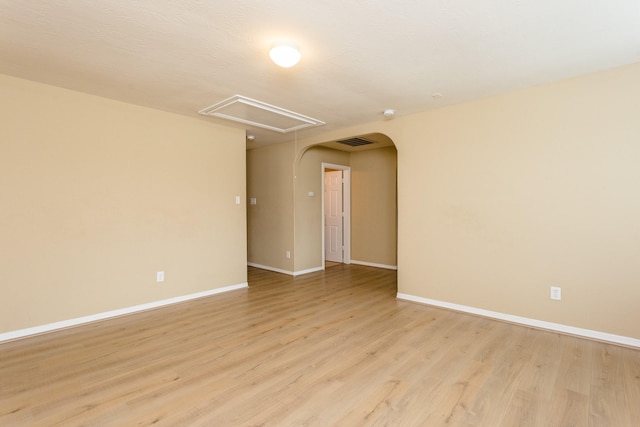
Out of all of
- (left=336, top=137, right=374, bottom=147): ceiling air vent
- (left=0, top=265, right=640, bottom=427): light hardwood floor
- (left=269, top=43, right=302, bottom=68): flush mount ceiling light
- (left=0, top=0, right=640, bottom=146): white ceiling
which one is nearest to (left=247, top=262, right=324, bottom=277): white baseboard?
(left=0, top=265, right=640, bottom=427): light hardwood floor

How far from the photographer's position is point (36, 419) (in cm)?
179

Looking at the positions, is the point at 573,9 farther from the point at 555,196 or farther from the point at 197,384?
the point at 197,384

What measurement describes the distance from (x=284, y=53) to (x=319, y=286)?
3.41 meters

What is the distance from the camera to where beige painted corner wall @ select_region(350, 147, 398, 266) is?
6129 mm

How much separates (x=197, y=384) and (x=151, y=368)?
490 mm

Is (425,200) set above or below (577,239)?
above

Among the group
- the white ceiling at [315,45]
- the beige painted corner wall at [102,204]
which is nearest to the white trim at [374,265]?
the beige painted corner wall at [102,204]

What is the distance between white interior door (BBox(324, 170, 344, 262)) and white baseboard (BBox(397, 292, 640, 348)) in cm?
295

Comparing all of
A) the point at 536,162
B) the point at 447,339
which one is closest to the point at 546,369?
the point at 447,339

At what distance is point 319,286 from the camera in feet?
15.9

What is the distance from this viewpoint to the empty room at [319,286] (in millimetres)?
1984

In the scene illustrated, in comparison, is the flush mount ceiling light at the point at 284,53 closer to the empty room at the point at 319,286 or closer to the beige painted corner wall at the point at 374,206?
the empty room at the point at 319,286

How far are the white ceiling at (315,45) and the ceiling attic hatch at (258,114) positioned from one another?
0.21m

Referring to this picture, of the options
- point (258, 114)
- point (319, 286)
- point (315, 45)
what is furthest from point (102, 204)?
point (319, 286)
